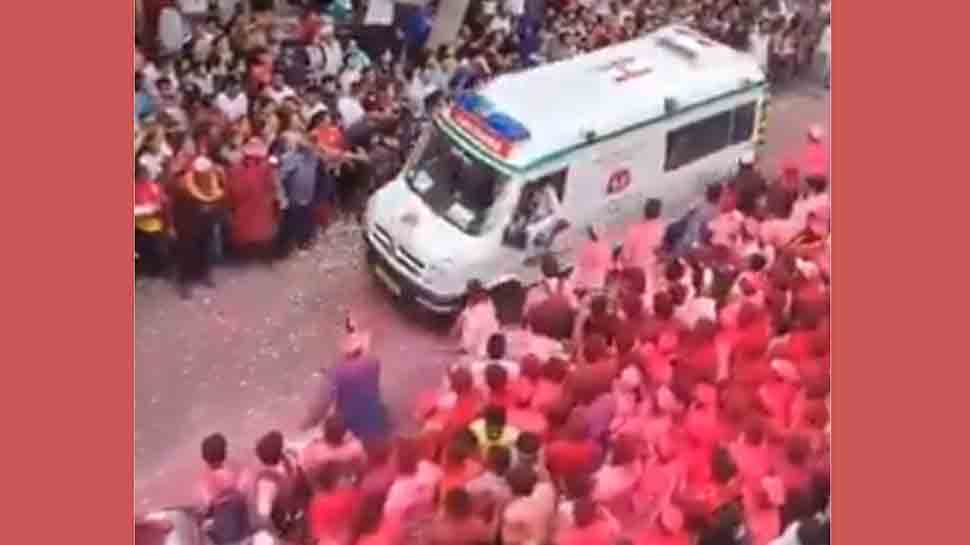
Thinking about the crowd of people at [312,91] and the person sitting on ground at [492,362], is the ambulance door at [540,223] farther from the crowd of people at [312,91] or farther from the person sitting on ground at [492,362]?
the crowd of people at [312,91]

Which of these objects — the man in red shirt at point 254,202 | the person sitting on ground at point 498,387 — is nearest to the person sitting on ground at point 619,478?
the person sitting on ground at point 498,387

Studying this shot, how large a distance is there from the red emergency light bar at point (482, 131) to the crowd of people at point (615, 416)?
259 millimetres

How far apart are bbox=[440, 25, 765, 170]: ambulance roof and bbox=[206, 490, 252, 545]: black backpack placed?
2.91 ft

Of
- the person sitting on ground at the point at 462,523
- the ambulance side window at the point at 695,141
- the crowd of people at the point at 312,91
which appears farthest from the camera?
the ambulance side window at the point at 695,141

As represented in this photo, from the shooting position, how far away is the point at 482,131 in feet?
15.8

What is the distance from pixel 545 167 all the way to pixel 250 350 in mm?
722

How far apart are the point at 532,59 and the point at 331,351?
755 mm

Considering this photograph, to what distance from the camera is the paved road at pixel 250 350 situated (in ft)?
15.4

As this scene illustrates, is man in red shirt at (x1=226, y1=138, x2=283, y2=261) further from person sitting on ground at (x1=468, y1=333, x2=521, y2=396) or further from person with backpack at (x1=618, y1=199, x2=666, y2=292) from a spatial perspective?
person with backpack at (x1=618, y1=199, x2=666, y2=292)

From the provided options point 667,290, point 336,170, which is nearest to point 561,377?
point 667,290

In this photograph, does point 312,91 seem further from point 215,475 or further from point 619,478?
point 619,478

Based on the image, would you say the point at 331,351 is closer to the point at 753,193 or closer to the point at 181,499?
the point at 181,499

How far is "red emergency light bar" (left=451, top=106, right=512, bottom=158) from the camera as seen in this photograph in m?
4.79

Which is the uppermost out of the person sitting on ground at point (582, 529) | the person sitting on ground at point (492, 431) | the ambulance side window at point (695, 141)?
the ambulance side window at point (695, 141)
